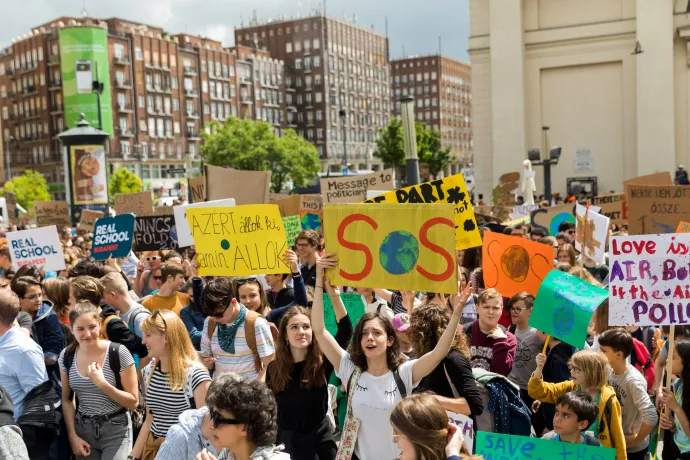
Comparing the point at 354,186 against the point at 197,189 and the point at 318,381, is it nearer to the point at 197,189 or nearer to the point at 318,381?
the point at 197,189

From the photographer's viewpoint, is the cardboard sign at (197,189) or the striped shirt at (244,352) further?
the cardboard sign at (197,189)

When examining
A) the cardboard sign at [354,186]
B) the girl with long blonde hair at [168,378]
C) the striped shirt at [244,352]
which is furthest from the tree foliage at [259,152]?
the girl with long blonde hair at [168,378]

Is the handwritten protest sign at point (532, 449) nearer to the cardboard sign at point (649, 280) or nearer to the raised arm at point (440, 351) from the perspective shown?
the raised arm at point (440, 351)

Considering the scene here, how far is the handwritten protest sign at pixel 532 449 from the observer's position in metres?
4.38

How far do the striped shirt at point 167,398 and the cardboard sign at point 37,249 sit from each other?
662cm

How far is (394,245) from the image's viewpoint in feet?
17.2

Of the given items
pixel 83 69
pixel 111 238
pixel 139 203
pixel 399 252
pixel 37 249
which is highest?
pixel 83 69

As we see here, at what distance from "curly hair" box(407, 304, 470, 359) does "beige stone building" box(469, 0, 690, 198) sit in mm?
32006

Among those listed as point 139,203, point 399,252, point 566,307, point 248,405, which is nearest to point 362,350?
point 399,252

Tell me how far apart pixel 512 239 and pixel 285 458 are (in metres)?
4.76

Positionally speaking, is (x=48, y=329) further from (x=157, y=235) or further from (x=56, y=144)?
(x=56, y=144)

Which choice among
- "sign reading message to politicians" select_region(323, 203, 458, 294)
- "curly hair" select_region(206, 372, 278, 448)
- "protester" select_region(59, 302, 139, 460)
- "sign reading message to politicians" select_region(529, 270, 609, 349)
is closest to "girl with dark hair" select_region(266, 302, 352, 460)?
"sign reading message to politicians" select_region(323, 203, 458, 294)

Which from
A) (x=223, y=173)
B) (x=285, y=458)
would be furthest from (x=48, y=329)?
(x=223, y=173)

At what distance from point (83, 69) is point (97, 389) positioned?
8598 centimetres
